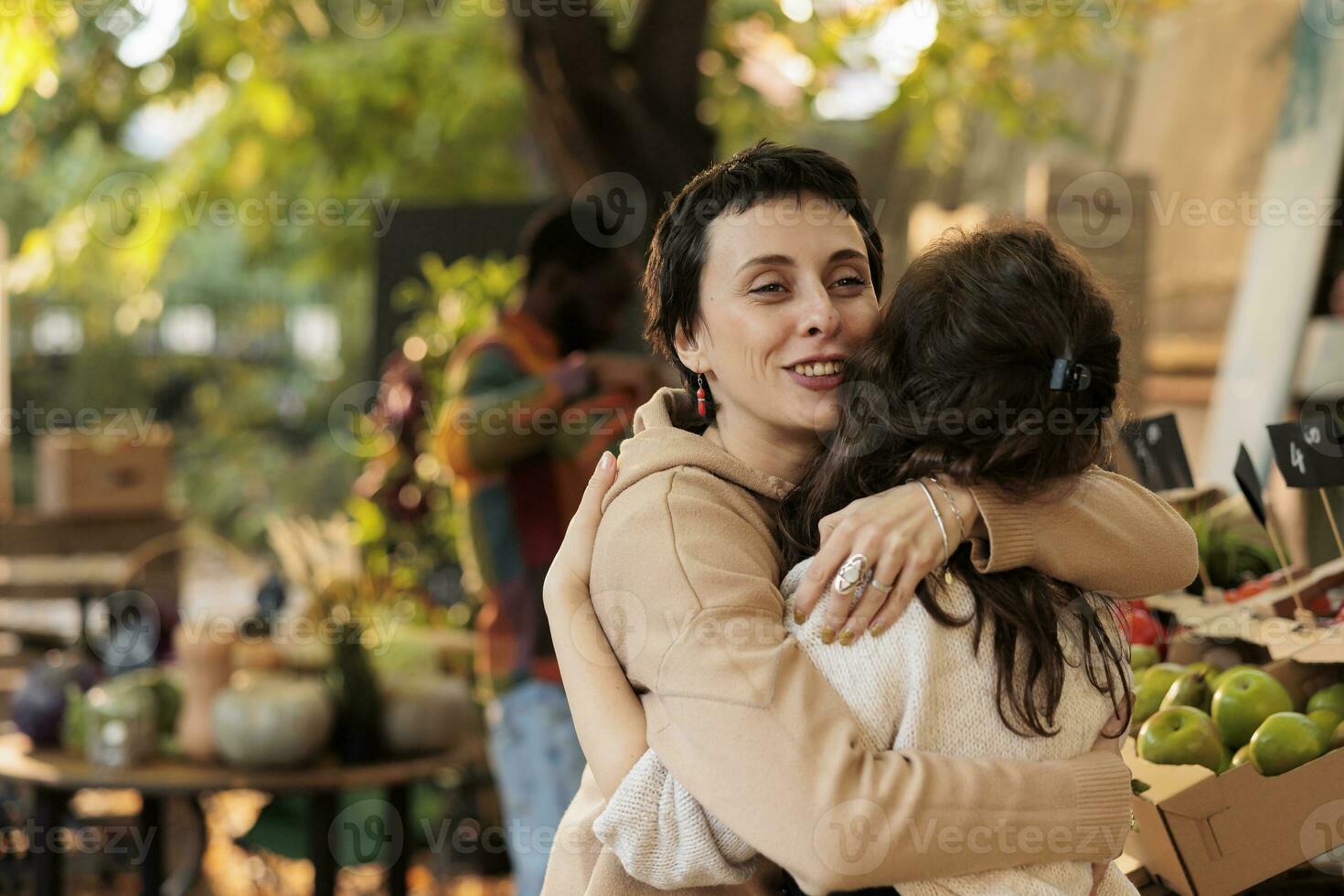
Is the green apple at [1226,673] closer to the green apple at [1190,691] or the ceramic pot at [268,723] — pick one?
the green apple at [1190,691]

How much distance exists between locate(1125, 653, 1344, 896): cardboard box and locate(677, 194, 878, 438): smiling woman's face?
514mm

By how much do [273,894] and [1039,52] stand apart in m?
3.91

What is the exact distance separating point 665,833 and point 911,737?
22 centimetres

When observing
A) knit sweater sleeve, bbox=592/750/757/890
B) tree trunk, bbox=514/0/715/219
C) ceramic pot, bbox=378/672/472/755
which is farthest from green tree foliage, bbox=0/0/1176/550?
knit sweater sleeve, bbox=592/750/757/890

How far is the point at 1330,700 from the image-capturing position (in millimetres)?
1497

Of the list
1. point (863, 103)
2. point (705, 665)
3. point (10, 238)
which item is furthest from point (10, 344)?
point (705, 665)

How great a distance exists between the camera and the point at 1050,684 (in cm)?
115

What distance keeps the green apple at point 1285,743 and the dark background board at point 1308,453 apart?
278mm

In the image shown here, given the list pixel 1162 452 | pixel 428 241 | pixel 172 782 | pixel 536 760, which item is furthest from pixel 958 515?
pixel 428 241

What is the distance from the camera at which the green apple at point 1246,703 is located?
1.47 metres

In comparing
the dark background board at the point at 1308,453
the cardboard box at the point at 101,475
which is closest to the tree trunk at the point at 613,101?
the dark background board at the point at 1308,453

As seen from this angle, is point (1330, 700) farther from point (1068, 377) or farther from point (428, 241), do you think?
point (428, 241)

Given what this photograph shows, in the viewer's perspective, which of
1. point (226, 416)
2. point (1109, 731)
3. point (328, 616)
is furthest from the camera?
point (226, 416)

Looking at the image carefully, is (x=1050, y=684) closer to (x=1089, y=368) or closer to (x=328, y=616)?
(x=1089, y=368)
